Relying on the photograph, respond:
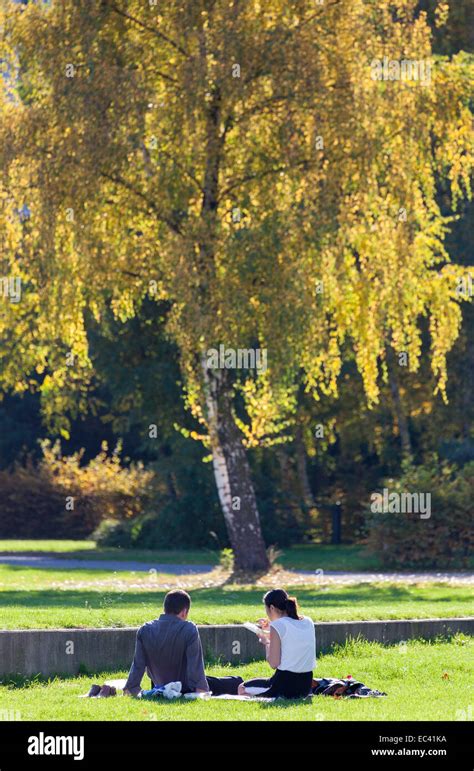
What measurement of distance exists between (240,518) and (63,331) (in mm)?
4544

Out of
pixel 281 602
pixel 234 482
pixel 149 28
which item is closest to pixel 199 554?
pixel 234 482

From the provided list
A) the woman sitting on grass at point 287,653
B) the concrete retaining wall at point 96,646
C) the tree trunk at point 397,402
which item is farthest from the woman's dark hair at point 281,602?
the tree trunk at point 397,402

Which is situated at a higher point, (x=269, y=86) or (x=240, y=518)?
(x=269, y=86)

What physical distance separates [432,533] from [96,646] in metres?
15.4

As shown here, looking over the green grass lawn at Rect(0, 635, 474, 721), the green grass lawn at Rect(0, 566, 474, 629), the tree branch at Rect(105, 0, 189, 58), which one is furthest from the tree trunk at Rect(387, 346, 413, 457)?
the green grass lawn at Rect(0, 635, 474, 721)

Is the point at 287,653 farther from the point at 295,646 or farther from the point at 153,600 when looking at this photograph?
the point at 153,600

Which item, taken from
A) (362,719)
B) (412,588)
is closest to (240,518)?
(412,588)

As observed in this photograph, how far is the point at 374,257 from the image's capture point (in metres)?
25.6

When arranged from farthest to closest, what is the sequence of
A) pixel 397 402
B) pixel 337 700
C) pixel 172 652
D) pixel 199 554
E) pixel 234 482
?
pixel 397 402, pixel 199 554, pixel 234 482, pixel 172 652, pixel 337 700

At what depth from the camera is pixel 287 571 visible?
28.4 meters

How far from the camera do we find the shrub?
2948cm

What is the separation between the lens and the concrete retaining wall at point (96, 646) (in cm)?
1456
